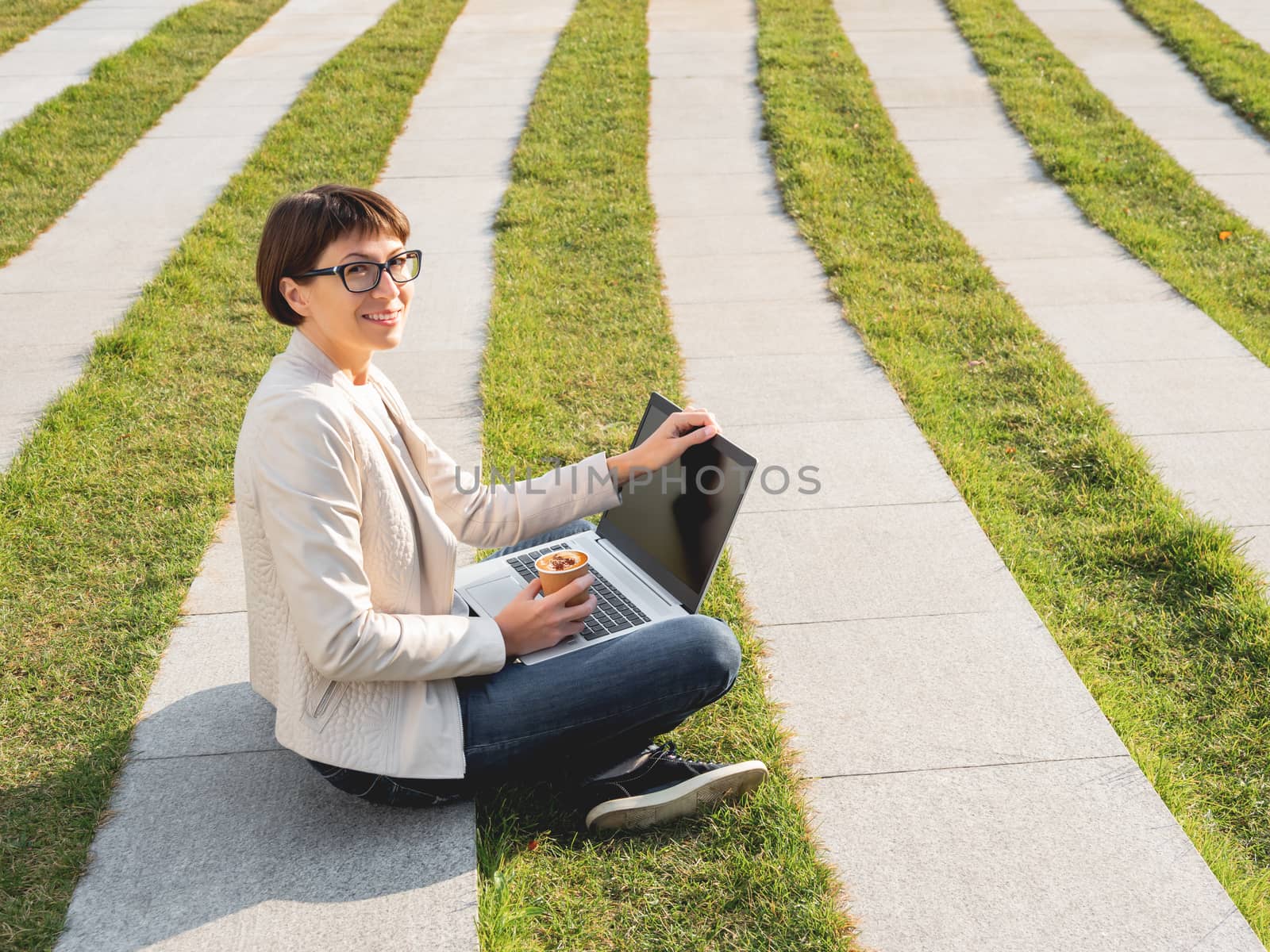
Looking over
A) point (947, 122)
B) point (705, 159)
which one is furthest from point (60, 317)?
point (947, 122)

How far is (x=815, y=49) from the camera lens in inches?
434

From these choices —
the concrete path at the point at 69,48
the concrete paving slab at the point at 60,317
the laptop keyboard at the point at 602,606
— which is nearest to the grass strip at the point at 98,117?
the concrete path at the point at 69,48

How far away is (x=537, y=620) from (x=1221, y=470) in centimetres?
Result: 342

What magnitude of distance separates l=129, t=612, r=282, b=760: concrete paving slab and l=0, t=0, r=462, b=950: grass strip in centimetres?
6

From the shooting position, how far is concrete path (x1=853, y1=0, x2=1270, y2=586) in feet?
15.9

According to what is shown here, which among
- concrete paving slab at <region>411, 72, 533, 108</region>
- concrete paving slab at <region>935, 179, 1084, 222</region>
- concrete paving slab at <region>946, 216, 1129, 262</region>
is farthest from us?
concrete paving slab at <region>411, 72, 533, 108</region>

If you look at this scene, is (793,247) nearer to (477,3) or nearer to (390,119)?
(390,119)

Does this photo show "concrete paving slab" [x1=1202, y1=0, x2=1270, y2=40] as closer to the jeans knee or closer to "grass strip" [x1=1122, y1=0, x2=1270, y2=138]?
"grass strip" [x1=1122, y1=0, x2=1270, y2=138]

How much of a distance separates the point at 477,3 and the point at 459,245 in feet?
24.5

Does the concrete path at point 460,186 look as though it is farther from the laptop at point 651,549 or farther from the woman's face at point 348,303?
the woman's face at point 348,303

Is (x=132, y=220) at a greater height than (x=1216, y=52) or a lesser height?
lesser

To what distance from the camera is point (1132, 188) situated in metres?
7.98

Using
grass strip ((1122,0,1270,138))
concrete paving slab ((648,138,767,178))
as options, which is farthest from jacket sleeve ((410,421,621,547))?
grass strip ((1122,0,1270,138))

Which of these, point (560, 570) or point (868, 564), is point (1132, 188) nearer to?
point (868, 564)
